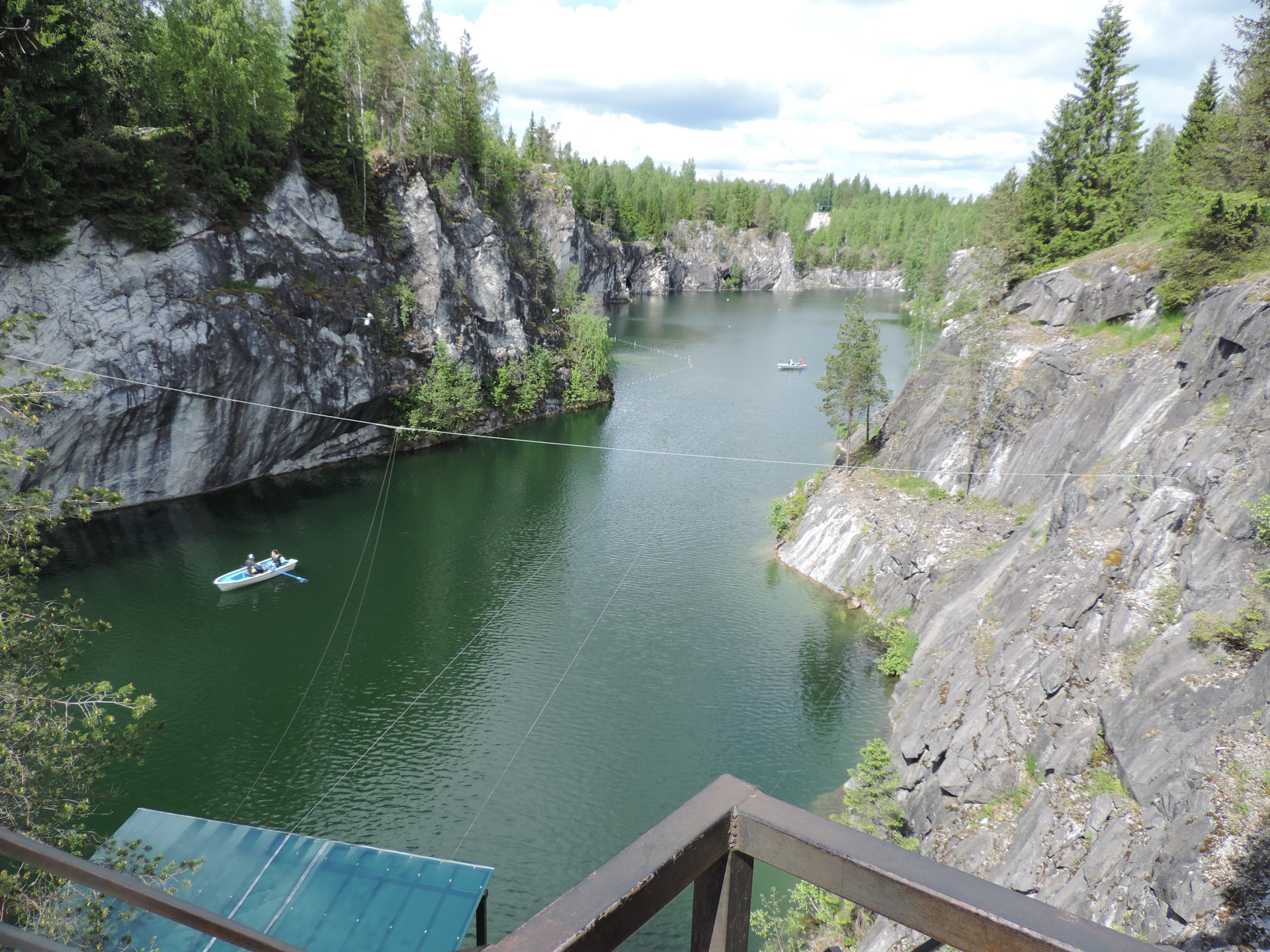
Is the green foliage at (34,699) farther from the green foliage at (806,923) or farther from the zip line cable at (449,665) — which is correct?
the green foliage at (806,923)

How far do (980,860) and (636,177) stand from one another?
501 ft

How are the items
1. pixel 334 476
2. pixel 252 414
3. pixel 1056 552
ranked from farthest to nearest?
pixel 334 476 → pixel 252 414 → pixel 1056 552

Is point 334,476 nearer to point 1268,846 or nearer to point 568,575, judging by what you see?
point 568,575

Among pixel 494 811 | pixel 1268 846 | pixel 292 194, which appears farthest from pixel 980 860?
pixel 292 194

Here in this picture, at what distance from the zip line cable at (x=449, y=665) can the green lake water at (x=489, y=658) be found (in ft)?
0.29

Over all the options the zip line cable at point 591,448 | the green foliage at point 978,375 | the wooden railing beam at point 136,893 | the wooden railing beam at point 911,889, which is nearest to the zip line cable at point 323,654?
the zip line cable at point 591,448

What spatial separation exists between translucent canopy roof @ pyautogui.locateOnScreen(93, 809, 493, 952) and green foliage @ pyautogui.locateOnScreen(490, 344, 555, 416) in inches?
1464

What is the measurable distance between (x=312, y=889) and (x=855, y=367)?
1118 inches

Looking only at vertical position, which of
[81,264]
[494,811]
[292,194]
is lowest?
[494,811]

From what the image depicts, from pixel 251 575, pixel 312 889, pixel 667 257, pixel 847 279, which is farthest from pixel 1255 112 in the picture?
pixel 847 279

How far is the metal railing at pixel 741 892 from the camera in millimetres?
1286

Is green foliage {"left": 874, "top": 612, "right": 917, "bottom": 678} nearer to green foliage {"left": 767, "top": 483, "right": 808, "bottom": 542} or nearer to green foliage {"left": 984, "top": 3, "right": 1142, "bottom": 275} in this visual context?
green foliage {"left": 767, "top": 483, "right": 808, "bottom": 542}

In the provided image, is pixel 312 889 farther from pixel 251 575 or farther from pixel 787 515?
pixel 787 515

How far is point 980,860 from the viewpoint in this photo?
480 inches
